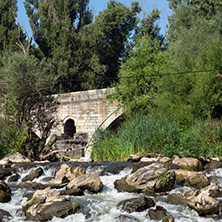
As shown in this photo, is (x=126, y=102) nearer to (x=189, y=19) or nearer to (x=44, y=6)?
(x=189, y=19)

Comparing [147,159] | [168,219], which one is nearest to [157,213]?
[168,219]

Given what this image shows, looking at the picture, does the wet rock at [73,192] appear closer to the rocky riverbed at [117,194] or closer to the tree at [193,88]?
the rocky riverbed at [117,194]

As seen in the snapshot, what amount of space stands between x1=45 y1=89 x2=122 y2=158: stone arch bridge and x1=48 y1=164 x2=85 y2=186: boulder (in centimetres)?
771

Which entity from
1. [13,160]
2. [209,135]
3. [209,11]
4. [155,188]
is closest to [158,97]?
[209,135]

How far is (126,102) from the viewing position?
1795cm

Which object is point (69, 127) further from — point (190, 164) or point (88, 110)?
point (190, 164)

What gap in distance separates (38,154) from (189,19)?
16.2 m

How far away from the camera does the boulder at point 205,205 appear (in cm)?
663

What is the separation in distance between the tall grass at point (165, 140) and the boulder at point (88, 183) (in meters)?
4.61

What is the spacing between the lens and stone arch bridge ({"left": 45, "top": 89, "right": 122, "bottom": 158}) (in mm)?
18344

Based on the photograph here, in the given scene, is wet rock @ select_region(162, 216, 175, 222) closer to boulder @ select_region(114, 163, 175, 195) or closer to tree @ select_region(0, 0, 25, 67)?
boulder @ select_region(114, 163, 175, 195)

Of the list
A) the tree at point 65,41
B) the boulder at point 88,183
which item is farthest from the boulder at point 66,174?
the tree at point 65,41

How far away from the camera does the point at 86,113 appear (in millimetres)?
19719

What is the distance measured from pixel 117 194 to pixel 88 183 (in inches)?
29.5
